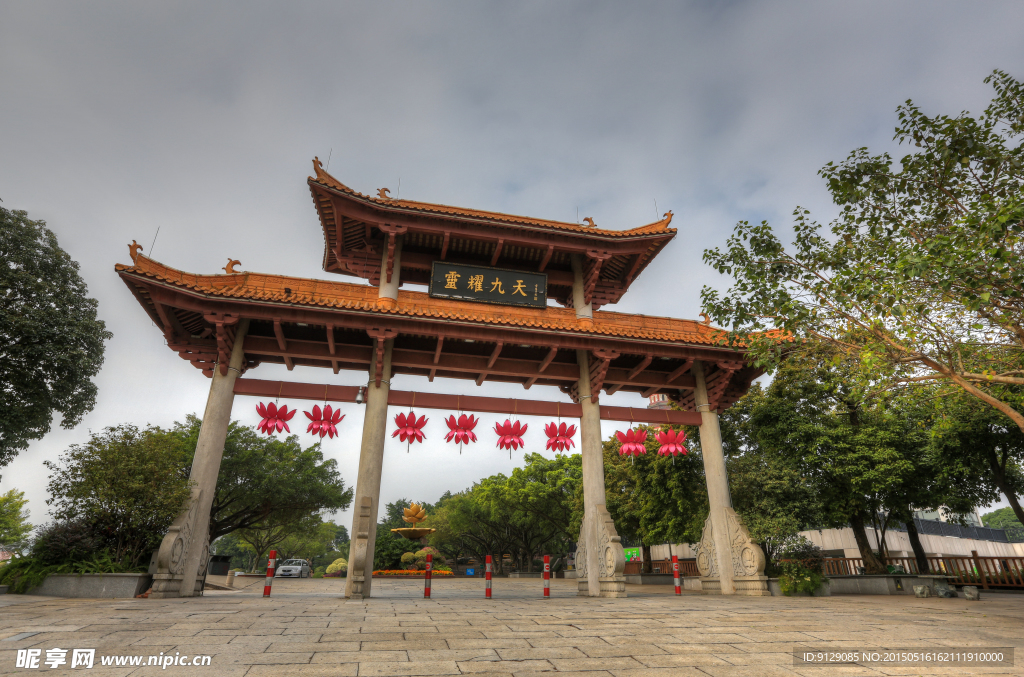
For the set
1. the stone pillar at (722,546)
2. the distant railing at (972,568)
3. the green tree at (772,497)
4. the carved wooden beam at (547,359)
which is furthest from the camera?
the distant railing at (972,568)

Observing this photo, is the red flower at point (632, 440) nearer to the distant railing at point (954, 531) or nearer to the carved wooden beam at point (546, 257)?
the carved wooden beam at point (546, 257)

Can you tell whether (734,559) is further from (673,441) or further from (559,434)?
(559,434)

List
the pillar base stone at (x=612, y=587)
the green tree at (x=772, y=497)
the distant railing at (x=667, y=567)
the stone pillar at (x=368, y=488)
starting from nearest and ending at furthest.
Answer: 1. the stone pillar at (x=368, y=488)
2. the pillar base stone at (x=612, y=587)
3. the green tree at (x=772, y=497)
4. the distant railing at (x=667, y=567)

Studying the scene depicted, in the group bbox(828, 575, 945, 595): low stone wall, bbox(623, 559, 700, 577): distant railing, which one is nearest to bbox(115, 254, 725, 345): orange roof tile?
bbox(828, 575, 945, 595): low stone wall

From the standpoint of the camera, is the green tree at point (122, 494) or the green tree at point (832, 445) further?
the green tree at point (832, 445)

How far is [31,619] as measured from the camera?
6023 millimetres

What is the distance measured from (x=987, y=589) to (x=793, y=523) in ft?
29.5

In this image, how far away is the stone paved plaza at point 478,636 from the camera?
13.4 ft

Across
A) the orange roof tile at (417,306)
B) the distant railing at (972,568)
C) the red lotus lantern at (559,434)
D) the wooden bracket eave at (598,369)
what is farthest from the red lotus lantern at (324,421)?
the distant railing at (972,568)

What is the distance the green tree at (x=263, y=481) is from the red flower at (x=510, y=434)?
1687 cm

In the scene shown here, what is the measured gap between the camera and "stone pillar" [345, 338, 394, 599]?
10.0 m

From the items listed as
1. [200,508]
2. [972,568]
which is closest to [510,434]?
[200,508]

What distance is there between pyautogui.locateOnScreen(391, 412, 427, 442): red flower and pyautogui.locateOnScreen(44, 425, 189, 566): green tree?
422cm

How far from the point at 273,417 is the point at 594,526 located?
296 inches
